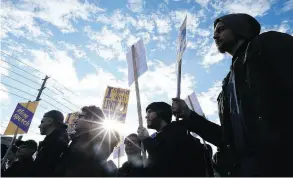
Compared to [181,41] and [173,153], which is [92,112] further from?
[181,41]

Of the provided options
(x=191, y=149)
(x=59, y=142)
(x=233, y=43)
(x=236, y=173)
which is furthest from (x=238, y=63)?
(x=59, y=142)

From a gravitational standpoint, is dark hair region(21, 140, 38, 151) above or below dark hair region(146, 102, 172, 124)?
below

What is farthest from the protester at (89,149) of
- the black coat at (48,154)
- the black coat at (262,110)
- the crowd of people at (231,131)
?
the black coat at (262,110)

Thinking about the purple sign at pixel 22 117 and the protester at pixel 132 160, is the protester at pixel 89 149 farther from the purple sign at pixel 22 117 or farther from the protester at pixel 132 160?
the purple sign at pixel 22 117

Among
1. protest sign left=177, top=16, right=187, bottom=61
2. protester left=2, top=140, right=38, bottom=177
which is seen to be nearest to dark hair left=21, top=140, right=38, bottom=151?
protester left=2, top=140, right=38, bottom=177

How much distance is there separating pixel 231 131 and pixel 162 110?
270cm

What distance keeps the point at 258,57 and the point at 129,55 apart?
3.10 m

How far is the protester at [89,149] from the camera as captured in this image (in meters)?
3.57

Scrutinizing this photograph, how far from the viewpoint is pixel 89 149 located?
385cm

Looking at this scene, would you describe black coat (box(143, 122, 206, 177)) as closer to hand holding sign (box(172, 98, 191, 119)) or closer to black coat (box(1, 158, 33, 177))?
hand holding sign (box(172, 98, 191, 119))

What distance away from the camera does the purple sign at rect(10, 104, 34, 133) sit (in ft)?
28.3

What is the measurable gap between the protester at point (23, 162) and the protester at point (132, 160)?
1650mm

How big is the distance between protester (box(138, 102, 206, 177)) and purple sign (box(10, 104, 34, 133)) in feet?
20.7

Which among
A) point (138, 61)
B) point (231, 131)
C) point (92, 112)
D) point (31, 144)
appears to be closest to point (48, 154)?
point (92, 112)
